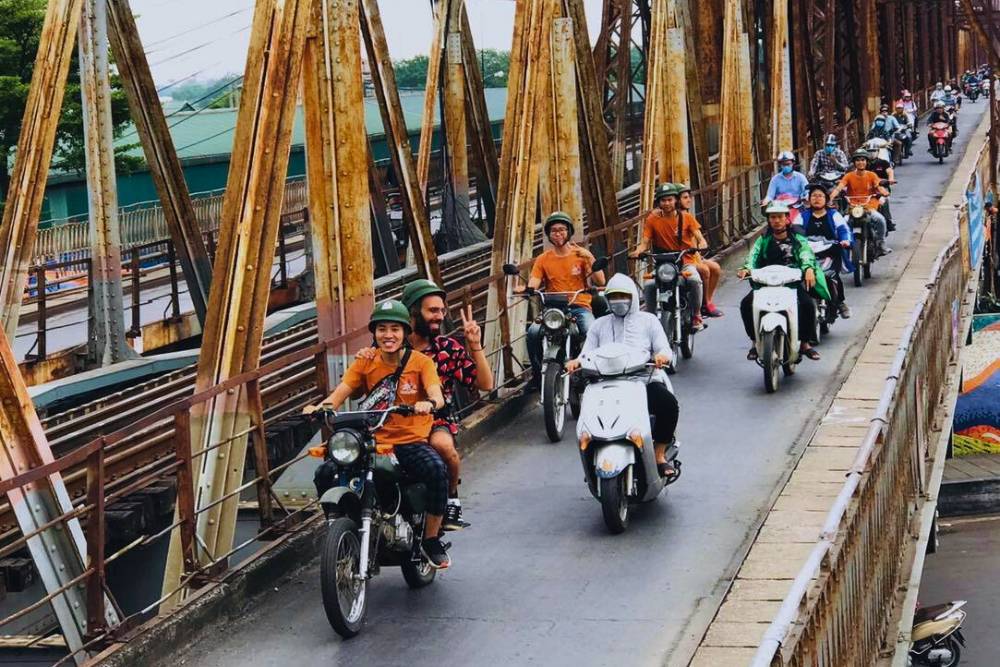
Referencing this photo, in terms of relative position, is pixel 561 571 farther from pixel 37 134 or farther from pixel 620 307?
pixel 37 134

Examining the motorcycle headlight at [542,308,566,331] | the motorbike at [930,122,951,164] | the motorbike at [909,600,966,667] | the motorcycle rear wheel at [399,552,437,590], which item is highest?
the motorcycle headlight at [542,308,566,331]

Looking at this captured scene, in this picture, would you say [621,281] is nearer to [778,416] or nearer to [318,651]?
[778,416]

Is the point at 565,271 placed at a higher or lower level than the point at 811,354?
higher

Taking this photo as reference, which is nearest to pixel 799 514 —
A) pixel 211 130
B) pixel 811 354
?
pixel 811 354

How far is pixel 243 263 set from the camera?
8.80 meters

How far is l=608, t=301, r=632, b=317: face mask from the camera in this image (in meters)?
10.0

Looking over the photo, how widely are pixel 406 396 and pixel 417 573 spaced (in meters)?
0.96

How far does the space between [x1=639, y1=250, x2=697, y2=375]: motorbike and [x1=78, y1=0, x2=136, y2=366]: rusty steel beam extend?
4.95m

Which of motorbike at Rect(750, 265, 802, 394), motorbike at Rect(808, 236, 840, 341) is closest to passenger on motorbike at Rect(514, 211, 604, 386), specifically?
motorbike at Rect(750, 265, 802, 394)

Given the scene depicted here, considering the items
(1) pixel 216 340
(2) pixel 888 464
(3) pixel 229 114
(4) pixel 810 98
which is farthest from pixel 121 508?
(3) pixel 229 114

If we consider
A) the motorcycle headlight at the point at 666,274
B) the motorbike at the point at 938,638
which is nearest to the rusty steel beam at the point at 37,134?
the motorcycle headlight at the point at 666,274

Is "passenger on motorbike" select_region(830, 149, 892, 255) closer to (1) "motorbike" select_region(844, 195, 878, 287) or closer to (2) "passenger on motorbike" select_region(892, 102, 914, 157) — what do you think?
(1) "motorbike" select_region(844, 195, 878, 287)

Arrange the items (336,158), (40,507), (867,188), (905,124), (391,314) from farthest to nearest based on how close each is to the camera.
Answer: (905,124), (867,188), (336,158), (391,314), (40,507)

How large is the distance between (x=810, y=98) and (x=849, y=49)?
13009 millimetres
